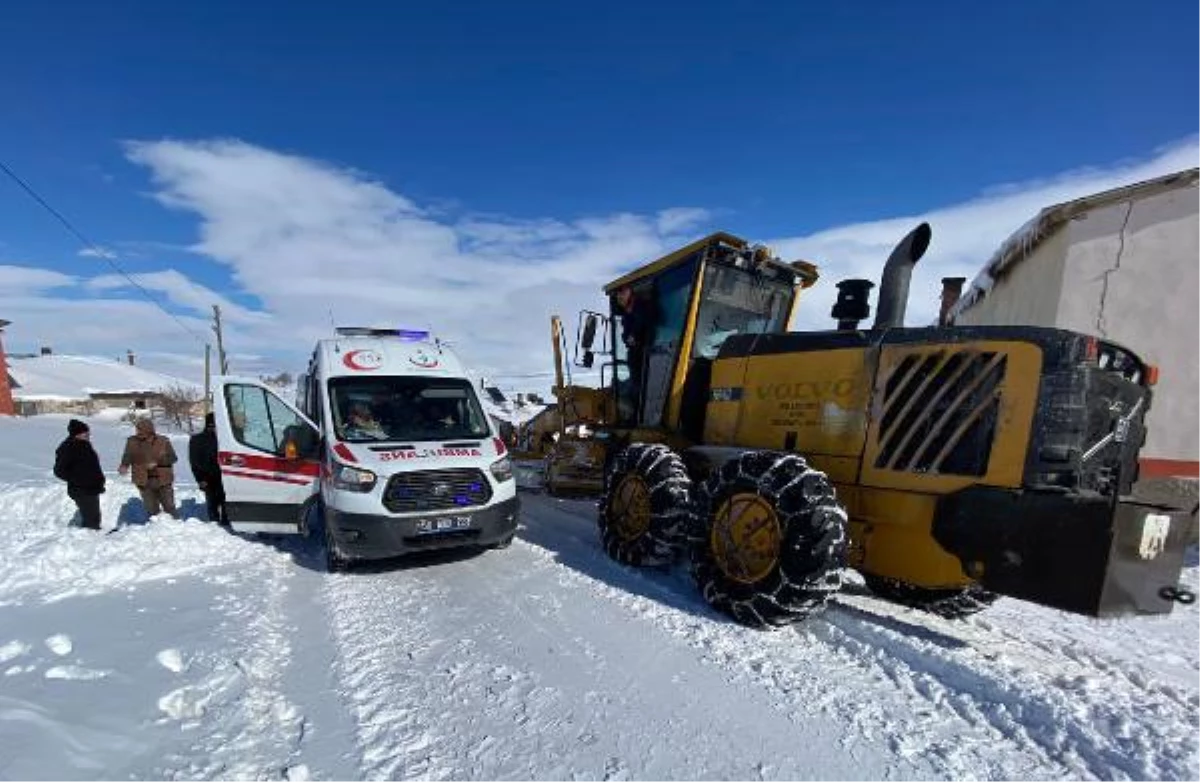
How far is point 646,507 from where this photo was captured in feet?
19.5

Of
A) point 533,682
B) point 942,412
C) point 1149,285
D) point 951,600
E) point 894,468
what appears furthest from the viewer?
point 1149,285

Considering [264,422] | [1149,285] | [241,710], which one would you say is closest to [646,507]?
[241,710]

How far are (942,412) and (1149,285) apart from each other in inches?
290

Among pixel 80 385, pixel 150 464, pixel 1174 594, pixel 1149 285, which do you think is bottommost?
pixel 80 385

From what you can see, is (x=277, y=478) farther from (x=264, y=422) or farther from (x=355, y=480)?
(x=355, y=480)

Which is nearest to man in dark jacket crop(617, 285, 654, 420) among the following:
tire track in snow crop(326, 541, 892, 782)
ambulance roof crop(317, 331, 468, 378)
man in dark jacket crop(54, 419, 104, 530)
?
ambulance roof crop(317, 331, 468, 378)

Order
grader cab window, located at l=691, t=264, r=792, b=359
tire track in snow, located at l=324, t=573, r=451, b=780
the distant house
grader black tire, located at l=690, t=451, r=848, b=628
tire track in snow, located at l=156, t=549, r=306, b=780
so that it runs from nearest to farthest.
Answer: tire track in snow, located at l=156, t=549, r=306, b=780, tire track in snow, located at l=324, t=573, r=451, b=780, grader black tire, located at l=690, t=451, r=848, b=628, grader cab window, located at l=691, t=264, r=792, b=359, the distant house

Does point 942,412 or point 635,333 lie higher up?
point 635,333

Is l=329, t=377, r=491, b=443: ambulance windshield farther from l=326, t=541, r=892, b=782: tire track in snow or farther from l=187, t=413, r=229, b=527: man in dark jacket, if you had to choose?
l=187, t=413, r=229, b=527: man in dark jacket

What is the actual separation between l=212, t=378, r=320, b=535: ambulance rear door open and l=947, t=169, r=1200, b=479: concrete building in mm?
10357

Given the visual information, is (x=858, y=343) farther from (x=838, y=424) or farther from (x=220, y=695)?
(x=220, y=695)

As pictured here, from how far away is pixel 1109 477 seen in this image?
13.5 ft

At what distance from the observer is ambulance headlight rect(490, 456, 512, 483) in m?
6.31

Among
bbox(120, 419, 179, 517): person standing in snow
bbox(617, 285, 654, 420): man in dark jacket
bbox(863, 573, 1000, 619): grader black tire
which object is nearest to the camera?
bbox(863, 573, 1000, 619): grader black tire
